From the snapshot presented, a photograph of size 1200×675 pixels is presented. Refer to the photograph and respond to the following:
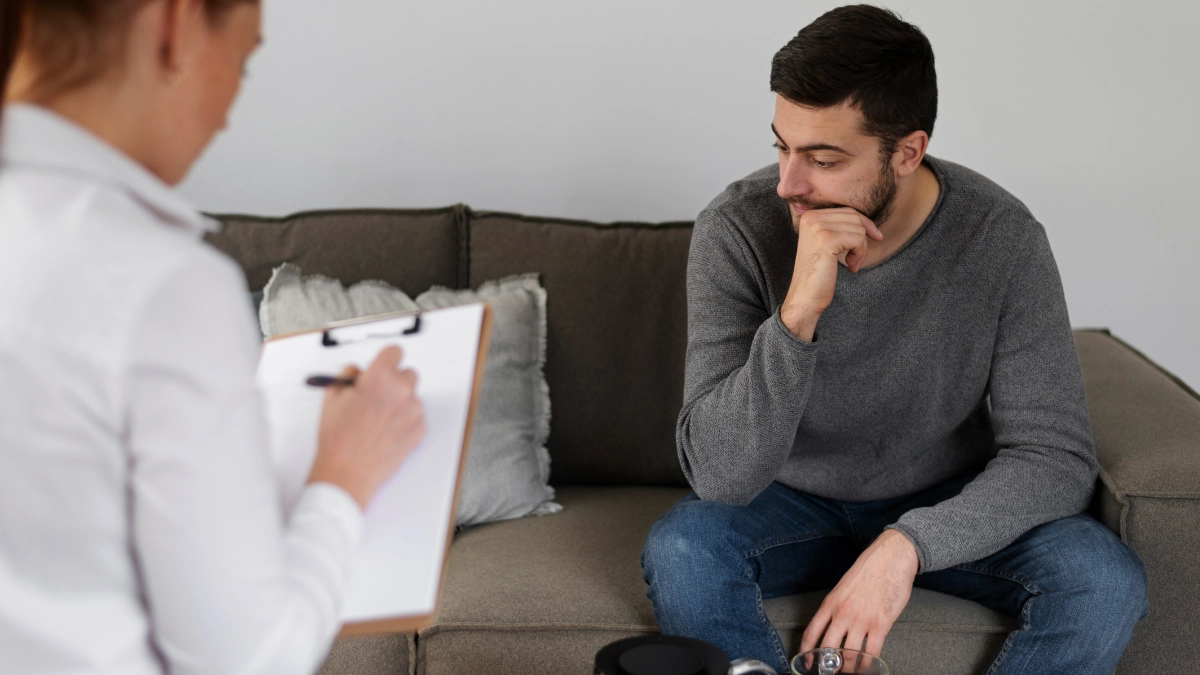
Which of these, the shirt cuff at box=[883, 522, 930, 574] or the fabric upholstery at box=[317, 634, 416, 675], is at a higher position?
the shirt cuff at box=[883, 522, 930, 574]

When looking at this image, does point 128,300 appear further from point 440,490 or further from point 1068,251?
point 1068,251

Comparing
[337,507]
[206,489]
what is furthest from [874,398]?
[206,489]

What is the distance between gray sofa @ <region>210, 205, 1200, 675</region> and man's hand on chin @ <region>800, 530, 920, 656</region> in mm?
87

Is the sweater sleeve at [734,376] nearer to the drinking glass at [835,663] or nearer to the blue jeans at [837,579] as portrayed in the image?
the blue jeans at [837,579]

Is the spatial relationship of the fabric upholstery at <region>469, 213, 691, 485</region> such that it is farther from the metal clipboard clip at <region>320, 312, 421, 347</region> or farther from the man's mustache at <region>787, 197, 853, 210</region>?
the metal clipboard clip at <region>320, 312, 421, 347</region>

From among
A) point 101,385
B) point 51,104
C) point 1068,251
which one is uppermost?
point 51,104

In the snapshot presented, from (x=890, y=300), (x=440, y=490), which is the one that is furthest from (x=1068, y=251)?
(x=440, y=490)

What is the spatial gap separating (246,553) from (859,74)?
1.14 m

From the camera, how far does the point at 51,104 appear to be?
0.64 meters

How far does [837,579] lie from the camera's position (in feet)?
5.23

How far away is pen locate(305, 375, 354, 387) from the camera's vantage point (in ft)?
2.74

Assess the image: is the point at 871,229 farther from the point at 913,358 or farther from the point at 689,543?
the point at 689,543

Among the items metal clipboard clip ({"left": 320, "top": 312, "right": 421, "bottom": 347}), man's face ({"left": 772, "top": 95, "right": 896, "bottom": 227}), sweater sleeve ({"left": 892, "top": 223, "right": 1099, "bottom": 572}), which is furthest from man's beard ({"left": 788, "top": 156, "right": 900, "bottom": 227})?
metal clipboard clip ({"left": 320, "top": 312, "right": 421, "bottom": 347})

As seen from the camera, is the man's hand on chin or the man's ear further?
the man's ear
